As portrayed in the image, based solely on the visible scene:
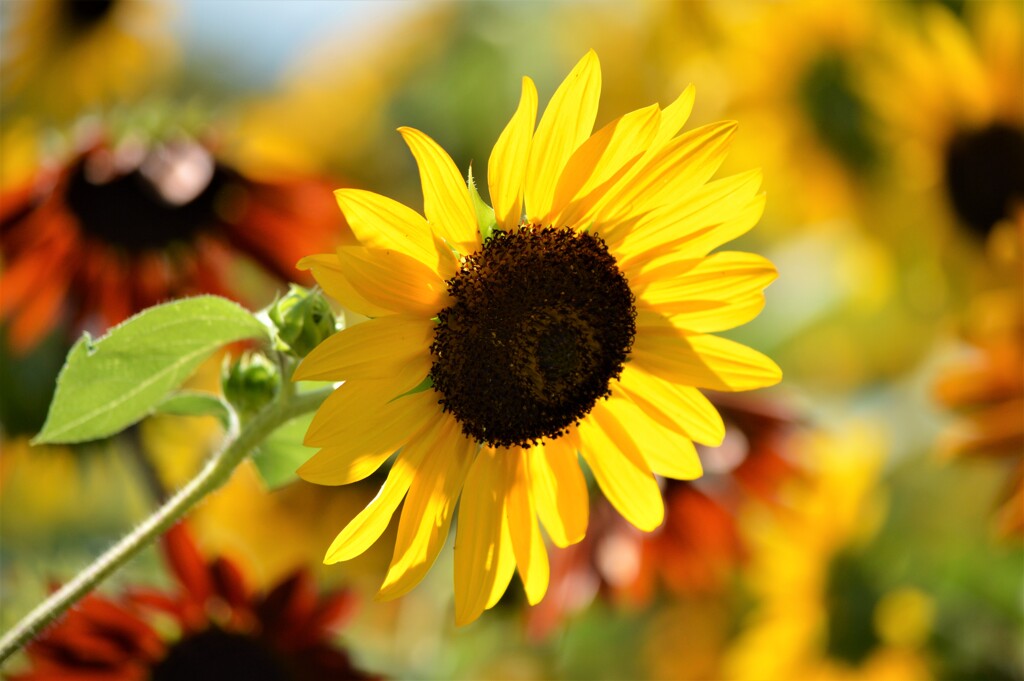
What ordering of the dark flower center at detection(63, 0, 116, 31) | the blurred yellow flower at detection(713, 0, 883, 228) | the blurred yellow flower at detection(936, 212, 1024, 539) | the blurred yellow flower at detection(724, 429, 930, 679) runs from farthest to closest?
1. the dark flower center at detection(63, 0, 116, 31)
2. the blurred yellow flower at detection(713, 0, 883, 228)
3. the blurred yellow flower at detection(724, 429, 930, 679)
4. the blurred yellow flower at detection(936, 212, 1024, 539)

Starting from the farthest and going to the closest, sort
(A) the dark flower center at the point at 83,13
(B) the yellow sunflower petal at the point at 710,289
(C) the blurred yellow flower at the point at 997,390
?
(A) the dark flower center at the point at 83,13 → (C) the blurred yellow flower at the point at 997,390 → (B) the yellow sunflower petal at the point at 710,289

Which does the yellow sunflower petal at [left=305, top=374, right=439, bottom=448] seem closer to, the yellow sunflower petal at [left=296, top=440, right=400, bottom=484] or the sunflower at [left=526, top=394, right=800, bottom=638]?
the yellow sunflower petal at [left=296, top=440, right=400, bottom=484]

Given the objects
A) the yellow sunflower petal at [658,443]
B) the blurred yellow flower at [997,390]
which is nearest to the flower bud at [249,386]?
the yellow sunflower petal at [658,443]

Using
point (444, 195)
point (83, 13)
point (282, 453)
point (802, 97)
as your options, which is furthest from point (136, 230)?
point (802, 97)

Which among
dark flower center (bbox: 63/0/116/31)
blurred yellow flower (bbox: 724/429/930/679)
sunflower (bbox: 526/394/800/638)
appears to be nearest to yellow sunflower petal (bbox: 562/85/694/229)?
sunflower (bbox: 526/394/800/638)

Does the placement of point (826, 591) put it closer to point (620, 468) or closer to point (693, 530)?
point (693, 530)

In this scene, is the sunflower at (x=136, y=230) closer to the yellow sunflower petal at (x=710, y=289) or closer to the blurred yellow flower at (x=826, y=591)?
the yellow sunflower petal at (x=710, y=289)

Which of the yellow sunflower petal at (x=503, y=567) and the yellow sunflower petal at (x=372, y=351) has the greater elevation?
the yellow sunflower petal at (x=372, y=351)
